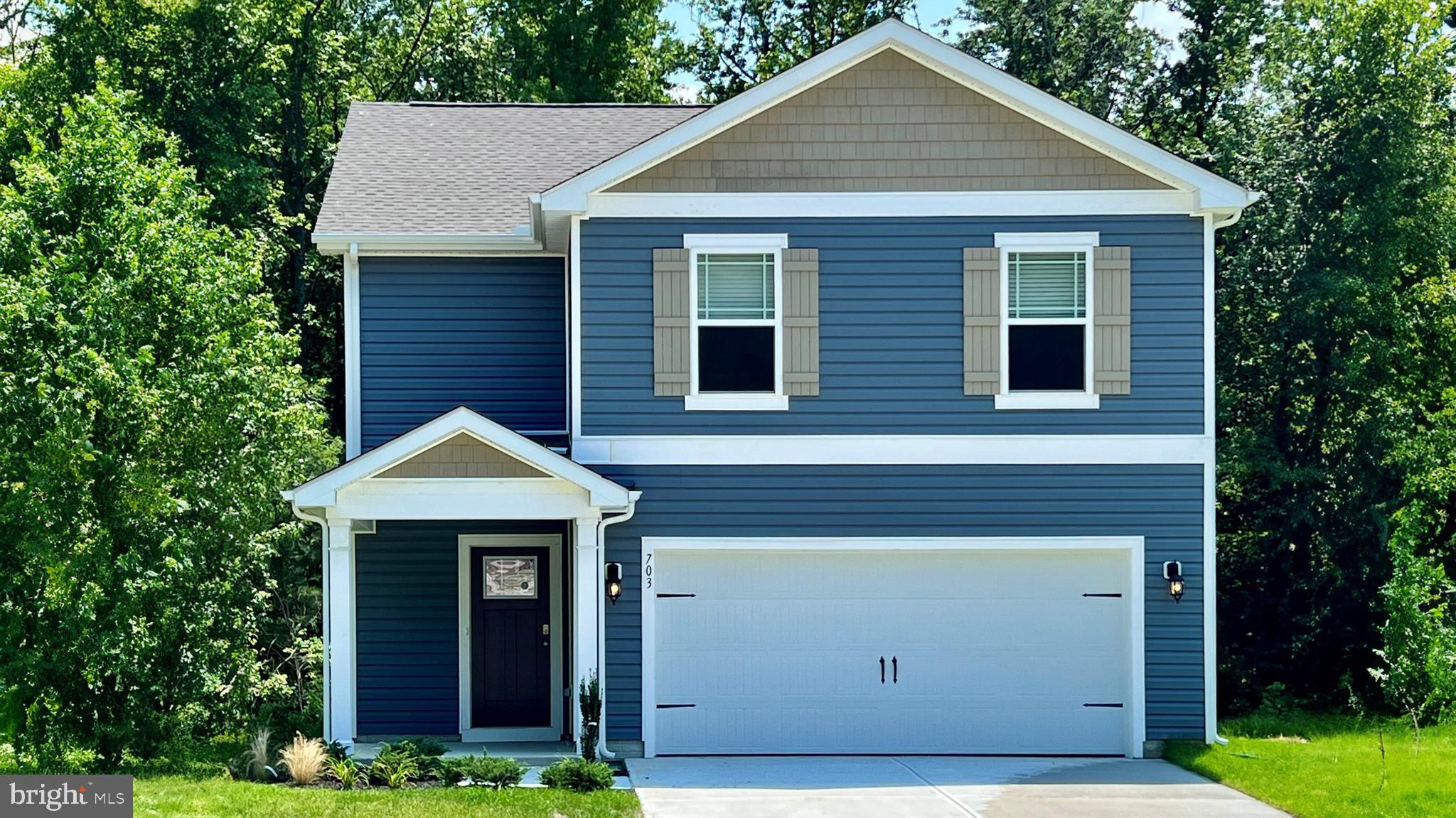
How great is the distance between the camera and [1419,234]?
1944cm

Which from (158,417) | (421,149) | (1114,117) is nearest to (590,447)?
(158,417)

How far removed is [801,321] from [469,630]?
4.79 m

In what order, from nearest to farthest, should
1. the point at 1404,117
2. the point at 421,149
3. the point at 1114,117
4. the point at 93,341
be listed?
the point at 93,341, the point at 421,149, the point at 1404,117, the point at 1114,117

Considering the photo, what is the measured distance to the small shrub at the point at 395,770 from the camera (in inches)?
511

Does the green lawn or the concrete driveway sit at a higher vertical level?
the green lawn

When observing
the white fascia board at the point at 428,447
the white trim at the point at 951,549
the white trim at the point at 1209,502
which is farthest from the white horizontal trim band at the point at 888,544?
the white fascia board at the point at 428,447

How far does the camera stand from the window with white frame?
49.2 feet

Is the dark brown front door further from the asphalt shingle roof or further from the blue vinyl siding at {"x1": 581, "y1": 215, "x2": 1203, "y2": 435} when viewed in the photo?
the asphalt shingle roof

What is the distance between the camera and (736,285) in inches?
595

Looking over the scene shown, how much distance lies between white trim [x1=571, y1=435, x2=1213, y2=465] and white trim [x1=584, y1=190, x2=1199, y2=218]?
209cm

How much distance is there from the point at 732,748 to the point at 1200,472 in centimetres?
515

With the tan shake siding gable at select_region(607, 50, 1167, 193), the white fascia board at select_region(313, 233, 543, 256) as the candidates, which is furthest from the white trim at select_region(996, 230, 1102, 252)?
the white fascia board at select_region(313, 233, 543, 256)

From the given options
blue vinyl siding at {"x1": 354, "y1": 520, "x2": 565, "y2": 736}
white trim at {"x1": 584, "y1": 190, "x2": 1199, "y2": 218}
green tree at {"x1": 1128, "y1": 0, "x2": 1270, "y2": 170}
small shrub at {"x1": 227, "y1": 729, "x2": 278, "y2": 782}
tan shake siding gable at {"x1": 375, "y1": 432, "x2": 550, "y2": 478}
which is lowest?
small shrub at {"x1": 227, "y1": 729, "x2": 278, "y2": 782}

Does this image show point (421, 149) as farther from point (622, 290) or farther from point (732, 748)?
point (732, 748)
